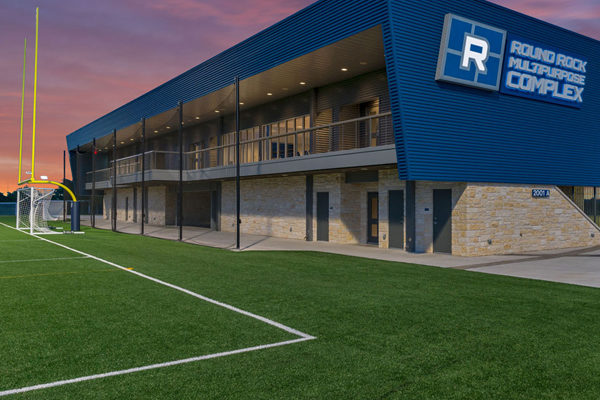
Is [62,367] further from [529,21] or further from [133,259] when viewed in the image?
[529,21]

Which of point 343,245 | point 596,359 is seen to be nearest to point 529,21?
point 343,245

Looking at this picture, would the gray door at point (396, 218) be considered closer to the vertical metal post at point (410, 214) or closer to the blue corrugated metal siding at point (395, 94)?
the vertical metal post at point (410, 214)

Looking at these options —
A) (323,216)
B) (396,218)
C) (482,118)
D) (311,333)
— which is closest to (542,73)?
(482,118)

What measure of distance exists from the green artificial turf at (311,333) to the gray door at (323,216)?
11871 mm

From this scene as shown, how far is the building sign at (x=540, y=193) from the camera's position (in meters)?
20.8

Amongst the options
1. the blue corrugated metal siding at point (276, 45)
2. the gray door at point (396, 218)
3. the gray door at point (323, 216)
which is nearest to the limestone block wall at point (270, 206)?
the gray door at point (323, 216)

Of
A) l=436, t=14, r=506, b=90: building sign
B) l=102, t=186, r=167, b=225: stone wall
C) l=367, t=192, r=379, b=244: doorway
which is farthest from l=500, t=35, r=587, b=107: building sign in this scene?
l=102, t=186, r=167, b=225: stone wall

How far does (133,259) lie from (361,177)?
11276mm

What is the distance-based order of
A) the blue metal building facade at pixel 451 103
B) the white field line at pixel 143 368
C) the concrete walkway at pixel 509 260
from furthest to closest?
the blue metal building facade at pixel 451 103 < the concrete walkway at pixel 509 260 < the white field line at pixel 143 368

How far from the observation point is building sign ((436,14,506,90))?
55.7 ft

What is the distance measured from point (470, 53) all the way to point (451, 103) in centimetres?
209

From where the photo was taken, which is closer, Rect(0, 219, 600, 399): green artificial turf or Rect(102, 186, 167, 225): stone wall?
Rect(0, 219, 600, 399): green artificial turf

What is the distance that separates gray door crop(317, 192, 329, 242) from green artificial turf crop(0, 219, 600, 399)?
1187 cm

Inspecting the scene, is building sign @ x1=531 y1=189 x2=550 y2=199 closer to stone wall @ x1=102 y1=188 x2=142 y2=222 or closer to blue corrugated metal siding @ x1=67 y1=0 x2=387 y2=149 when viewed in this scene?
blue corrugated metal siding @ x1=67 y1=0 x2=387 y2=149
